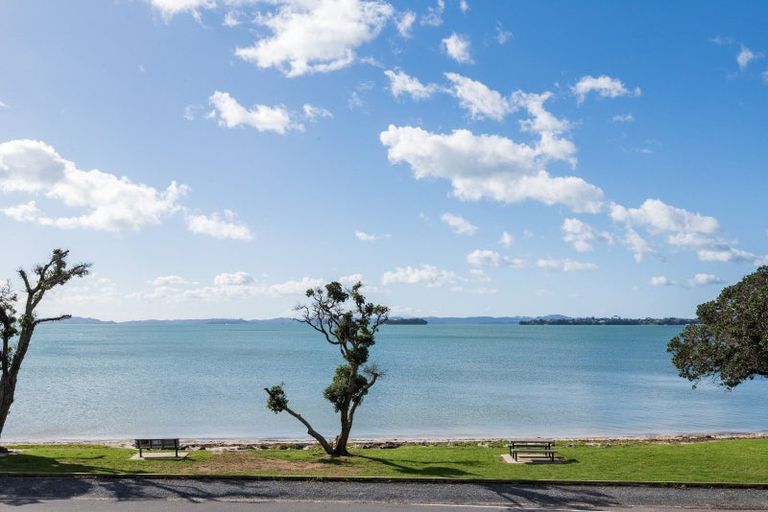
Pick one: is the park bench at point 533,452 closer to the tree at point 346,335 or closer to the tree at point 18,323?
the tree at point 346,335

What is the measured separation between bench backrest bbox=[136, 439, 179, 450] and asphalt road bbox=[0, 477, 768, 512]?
643 centimetres

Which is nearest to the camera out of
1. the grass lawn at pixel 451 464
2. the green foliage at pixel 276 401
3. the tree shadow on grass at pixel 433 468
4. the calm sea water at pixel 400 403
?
the grass lawn at pixel 451 464

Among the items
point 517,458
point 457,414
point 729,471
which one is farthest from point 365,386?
point 457,414

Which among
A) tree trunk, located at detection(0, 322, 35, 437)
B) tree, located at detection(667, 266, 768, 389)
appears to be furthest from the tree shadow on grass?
tree trunk, located at detection(0, 322, 35, 437)

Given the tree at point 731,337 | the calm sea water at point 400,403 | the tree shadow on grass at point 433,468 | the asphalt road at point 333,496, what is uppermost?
the tree at point 731,337

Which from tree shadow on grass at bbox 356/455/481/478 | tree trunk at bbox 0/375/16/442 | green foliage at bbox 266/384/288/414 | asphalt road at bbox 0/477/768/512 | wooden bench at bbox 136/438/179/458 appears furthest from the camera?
tree trunk at bbox 0/375/16/442

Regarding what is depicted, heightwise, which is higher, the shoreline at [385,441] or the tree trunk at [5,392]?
the tree trunk at [5,392]

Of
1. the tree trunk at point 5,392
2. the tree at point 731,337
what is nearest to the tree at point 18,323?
the tree trunk at point 5,392

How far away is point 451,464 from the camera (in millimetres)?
26625

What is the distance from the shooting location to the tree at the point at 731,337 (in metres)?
27.9

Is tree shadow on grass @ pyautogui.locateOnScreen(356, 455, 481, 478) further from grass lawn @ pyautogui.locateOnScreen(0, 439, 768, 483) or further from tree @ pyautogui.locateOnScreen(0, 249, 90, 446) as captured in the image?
tree @ pyautogui.locateOnScreen(0, 249, 90, 446)

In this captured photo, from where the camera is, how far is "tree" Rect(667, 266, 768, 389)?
91.4 feet

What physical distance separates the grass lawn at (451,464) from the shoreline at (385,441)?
13499 millimetres

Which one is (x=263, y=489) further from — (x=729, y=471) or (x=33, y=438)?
(x=33, y=438)
